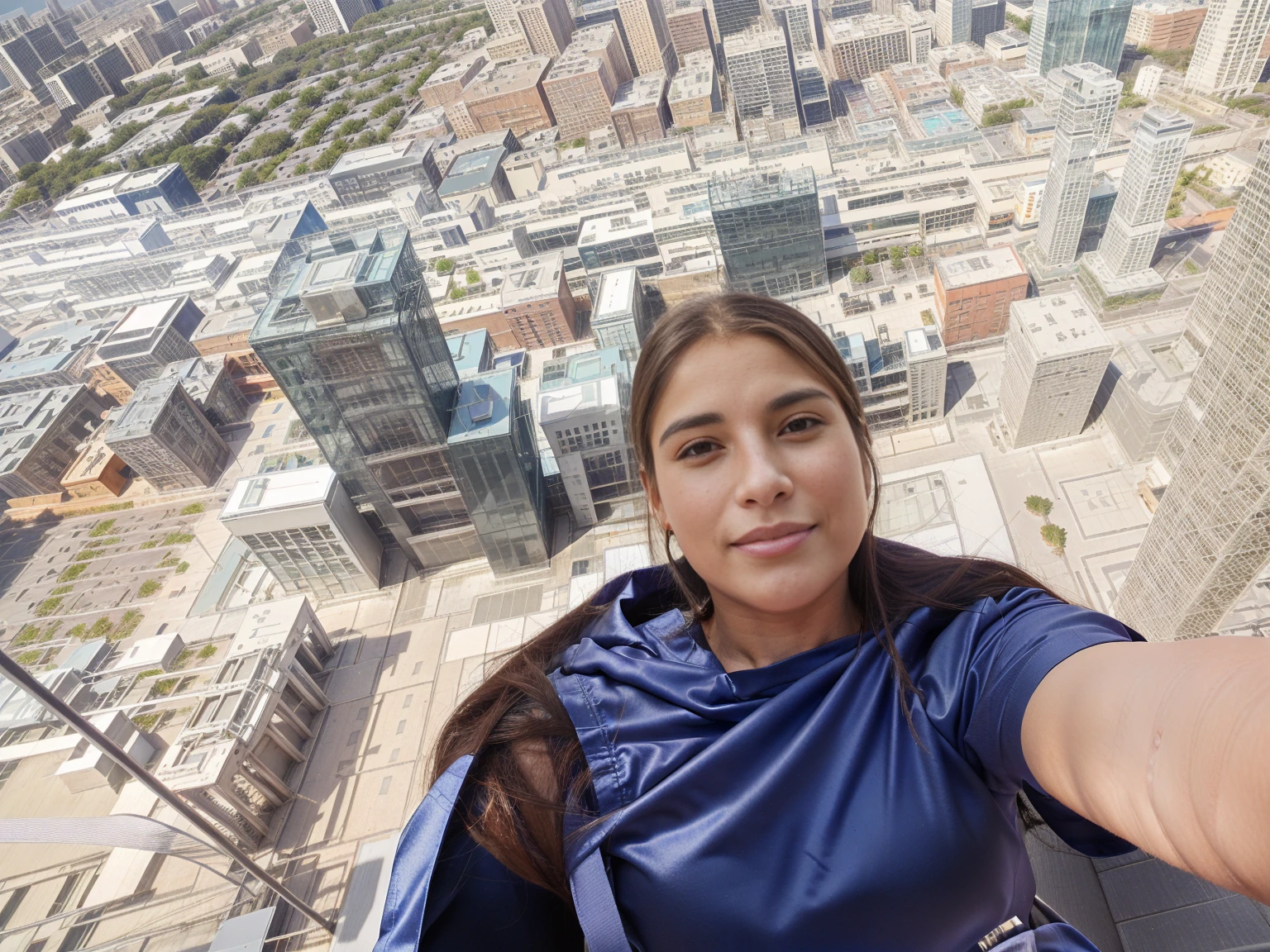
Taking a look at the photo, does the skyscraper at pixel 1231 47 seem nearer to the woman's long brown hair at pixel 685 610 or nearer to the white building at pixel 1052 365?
the white building at pixel 1052 365

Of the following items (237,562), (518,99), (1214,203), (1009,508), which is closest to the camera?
(1009,508)

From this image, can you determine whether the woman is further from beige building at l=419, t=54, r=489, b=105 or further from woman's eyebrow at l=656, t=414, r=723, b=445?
beige building at l=419, t=54, r=489, b=105

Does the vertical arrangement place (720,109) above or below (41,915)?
below

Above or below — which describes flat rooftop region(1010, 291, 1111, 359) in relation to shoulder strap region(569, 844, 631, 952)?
below

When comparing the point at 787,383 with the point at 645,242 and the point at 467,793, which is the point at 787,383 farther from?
the point at 645,242

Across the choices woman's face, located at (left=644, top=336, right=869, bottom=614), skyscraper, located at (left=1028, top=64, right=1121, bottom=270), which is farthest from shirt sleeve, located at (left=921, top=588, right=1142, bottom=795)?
skyscraper, located at (left=1028, top=64, right=1121, bottom=270)

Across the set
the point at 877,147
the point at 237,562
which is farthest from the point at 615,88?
the point at 237,562
